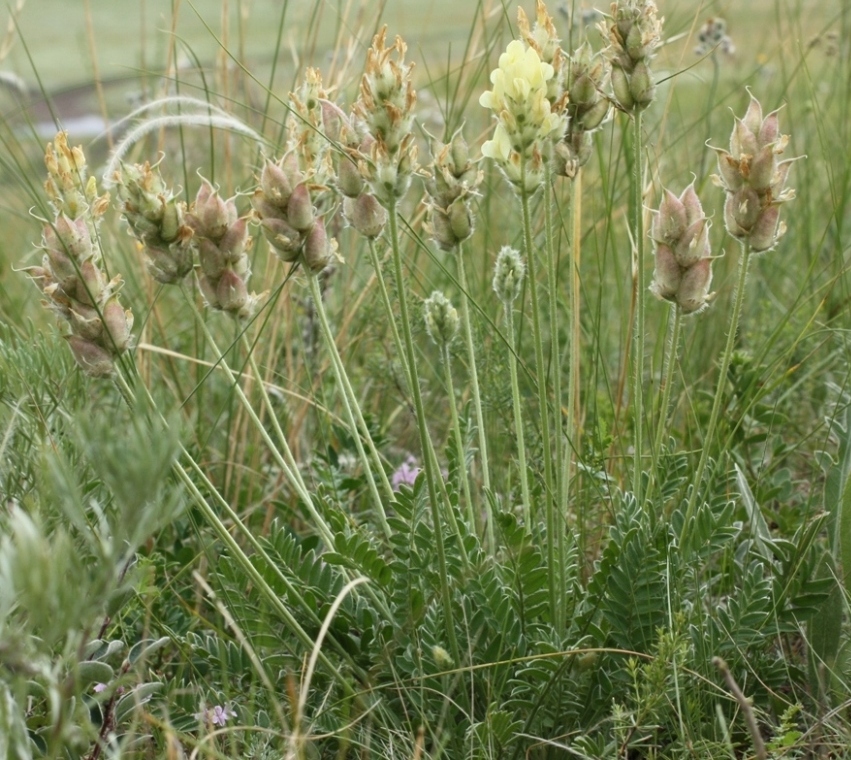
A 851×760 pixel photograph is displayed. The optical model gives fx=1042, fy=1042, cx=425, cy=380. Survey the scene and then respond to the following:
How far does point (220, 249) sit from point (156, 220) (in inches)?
2.8

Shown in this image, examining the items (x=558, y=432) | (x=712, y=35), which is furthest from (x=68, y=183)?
(x=712, y=35)

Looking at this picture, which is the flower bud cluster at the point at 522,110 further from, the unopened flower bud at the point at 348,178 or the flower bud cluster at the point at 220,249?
the flower bud cluster at the point at 220,249

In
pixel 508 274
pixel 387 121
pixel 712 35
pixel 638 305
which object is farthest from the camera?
pixel 712 35

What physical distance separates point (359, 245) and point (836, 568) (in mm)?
1356

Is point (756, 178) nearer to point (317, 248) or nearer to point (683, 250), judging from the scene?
point (683, 250)

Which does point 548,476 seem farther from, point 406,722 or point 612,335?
point 612,335

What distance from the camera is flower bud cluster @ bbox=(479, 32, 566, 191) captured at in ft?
3.22

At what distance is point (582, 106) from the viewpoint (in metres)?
1.18

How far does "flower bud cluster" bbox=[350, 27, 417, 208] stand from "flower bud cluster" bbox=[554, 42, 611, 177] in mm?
251

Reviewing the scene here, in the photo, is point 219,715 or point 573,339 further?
point 573,339

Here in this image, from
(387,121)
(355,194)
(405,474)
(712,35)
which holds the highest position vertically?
(387,121)

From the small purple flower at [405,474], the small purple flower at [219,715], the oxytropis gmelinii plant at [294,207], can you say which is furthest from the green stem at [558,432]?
the small purple flower at [405,474]

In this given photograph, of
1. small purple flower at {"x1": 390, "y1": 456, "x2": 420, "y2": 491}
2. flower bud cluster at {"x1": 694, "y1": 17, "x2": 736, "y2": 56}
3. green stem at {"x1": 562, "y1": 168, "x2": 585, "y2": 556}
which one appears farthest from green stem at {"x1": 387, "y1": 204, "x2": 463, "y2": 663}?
flower bud cluster at {"x1": 694, "y1": 17, "x2": 736, "y2": 56}

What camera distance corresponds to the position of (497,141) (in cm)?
103
